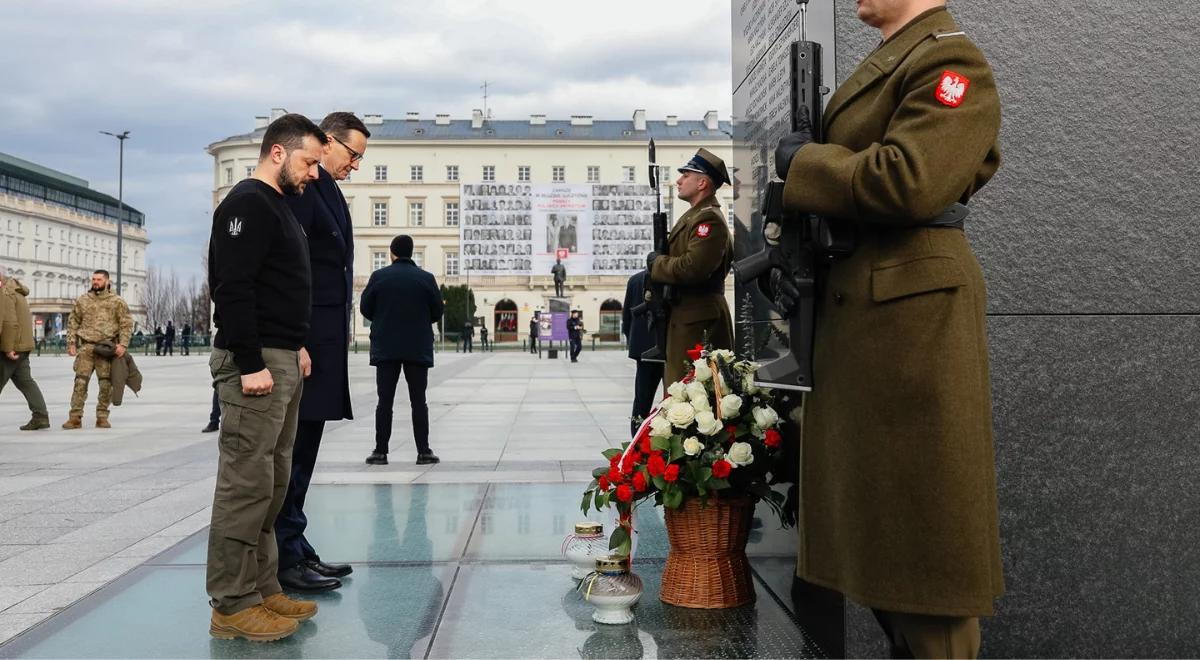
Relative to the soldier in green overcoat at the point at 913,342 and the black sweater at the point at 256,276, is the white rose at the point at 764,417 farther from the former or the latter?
the black sweater at the point at 256,276

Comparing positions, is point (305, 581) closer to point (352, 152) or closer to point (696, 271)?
point (352, 152)

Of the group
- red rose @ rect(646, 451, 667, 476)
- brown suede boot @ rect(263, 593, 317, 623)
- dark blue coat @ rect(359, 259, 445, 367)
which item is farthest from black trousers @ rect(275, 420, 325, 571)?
dark blue coat @ rect(359, 259, 445, 367)

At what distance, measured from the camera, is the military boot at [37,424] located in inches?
426

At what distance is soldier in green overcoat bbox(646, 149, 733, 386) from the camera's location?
470 centimetres

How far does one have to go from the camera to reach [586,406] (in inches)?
539

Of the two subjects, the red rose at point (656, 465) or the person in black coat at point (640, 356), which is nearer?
the red rose at point (656, 465)

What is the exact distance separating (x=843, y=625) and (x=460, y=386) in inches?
636

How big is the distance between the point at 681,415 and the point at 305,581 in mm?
1669

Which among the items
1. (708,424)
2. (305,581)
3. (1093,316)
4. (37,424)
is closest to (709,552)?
(708,424)

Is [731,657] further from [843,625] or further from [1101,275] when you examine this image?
[1101,275]

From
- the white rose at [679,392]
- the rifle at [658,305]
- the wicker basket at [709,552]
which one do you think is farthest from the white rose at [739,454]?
the rifle at [658,305]

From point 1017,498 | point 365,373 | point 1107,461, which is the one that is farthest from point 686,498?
point 365,373

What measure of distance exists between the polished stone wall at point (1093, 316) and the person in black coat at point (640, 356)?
2409 mm

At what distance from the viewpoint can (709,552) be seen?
11.7ft
